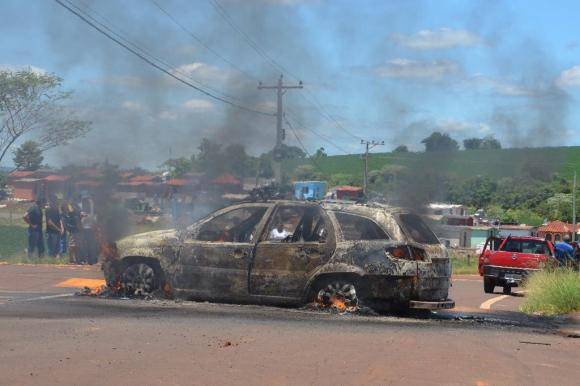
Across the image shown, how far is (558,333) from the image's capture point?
932 centimetres

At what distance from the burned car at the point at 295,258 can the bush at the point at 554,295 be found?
8.67 ft

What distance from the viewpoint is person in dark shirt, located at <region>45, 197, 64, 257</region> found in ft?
62.6

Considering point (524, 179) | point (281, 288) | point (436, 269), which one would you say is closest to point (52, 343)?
point (281, 288)

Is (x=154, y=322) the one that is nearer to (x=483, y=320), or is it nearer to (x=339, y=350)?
(x=339, y=350)

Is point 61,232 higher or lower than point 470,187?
lower

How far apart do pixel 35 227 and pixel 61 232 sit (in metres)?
0.61

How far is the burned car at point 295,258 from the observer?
380 inches

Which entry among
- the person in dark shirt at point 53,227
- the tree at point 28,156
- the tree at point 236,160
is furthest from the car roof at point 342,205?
the tree at point 28,156

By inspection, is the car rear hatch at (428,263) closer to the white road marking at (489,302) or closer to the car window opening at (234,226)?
the car window opening at (234,226)

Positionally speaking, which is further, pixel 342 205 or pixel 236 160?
pixel 236 160

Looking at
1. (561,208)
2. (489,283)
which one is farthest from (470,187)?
(561,208)

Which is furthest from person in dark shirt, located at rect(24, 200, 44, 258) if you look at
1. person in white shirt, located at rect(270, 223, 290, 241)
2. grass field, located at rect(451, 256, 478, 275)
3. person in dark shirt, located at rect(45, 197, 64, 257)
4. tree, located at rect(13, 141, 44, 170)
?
grass field, located at rect(451, 256, 478, 275)

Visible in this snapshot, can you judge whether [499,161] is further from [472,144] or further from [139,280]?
[139,280]

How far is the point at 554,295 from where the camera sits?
11953mm
